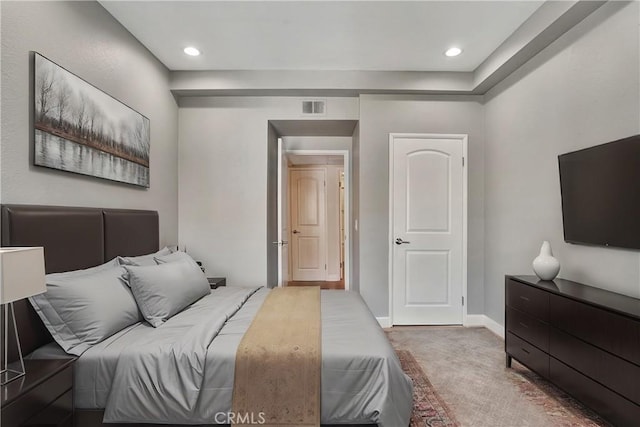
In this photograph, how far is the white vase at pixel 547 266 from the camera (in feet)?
7.74

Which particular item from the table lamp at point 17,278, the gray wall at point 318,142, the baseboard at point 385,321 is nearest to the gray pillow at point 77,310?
the table lamp at point 17,278

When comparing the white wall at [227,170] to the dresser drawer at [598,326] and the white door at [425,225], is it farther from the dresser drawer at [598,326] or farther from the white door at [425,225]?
the dresser drawer at [598,326]

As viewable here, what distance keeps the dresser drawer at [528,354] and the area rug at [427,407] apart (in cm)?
72

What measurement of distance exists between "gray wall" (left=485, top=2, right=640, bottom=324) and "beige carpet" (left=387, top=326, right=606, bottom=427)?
67 cm

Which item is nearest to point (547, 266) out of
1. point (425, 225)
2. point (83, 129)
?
point (425, 225)

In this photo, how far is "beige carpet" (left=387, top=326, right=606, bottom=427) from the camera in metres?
1.99

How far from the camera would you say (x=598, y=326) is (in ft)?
5.89

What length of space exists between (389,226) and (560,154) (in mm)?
1670

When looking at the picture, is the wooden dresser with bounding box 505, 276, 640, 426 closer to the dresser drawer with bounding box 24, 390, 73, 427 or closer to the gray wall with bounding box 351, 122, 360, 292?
the gray wall with bounding box 351, 122, 360, 292

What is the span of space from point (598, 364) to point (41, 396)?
8.87 feet

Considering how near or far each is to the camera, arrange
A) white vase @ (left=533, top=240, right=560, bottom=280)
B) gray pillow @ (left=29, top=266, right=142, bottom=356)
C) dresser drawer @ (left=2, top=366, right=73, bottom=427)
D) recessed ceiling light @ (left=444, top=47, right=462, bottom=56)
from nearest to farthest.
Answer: dresser drawer @ (left=2, top=366, right=73, bottom=427) → gray pillow @ (left=29, top=266, right=142, bottom=356) → white vase @ (left=533, top=240, right=560, bottom=280) → recessed ceiling light @ (left=444, top=47, right=462, bottom=56)

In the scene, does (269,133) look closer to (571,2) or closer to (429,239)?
(429,239)

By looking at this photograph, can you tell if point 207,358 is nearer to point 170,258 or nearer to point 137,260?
point 137,260

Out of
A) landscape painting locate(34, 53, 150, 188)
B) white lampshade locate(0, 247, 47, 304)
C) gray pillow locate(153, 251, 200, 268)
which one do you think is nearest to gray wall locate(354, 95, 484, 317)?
gray pillow locate(153, 251, 200, 268)
